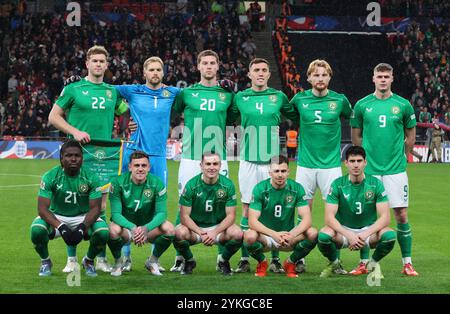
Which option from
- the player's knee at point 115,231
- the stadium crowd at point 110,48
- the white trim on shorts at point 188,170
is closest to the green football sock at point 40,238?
the player's knee at point 115,231

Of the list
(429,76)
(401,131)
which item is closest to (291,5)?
(429,76)

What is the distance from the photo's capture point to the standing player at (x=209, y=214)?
870 centimetres

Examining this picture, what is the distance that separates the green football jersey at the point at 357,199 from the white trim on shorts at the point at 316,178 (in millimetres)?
475

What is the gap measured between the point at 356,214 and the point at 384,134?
92cm

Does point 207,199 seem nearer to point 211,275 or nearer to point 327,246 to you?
point 211,275

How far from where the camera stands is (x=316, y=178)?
30.6 ft

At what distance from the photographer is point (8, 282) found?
815 cm

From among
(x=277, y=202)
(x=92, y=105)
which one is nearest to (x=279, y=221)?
(x=277, y=202)

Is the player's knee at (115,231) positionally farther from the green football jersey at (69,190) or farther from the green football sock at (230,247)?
the green football sock at (230,247)

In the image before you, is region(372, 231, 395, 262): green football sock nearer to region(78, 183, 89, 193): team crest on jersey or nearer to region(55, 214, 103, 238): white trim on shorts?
region(55, 214, 103, 238): white trim on shorts

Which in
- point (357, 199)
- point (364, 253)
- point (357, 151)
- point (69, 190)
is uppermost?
point (357, 151)

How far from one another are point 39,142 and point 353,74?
40.8 ft

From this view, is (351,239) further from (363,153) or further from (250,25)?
(250,25)

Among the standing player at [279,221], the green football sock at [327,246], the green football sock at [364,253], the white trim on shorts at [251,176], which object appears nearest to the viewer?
the green football sock at [327,246]
